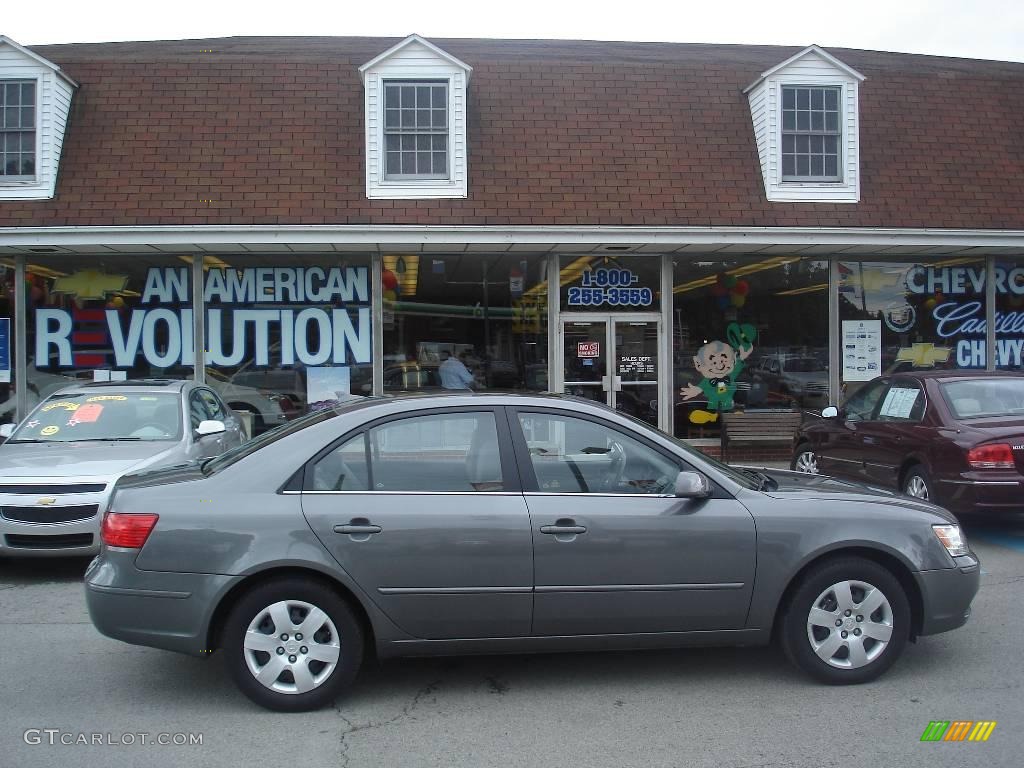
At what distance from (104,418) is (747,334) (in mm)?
9063

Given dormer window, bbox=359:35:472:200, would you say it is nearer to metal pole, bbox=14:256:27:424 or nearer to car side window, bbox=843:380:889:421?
metal pole, bbox=14:256:27:424

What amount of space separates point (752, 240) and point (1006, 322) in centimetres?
475

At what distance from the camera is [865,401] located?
10.2 m

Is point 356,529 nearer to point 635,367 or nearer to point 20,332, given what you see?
point 635,367

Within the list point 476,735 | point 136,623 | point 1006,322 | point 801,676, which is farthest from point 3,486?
point 1006,322

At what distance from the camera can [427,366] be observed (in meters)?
13.3

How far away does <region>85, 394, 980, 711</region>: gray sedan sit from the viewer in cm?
449

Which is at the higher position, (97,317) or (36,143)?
(36,143)

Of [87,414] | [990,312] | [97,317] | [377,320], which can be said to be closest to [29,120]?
[97,317]

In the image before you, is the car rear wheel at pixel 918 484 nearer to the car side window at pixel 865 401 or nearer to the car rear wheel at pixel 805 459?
the car side window at pixel 865 401

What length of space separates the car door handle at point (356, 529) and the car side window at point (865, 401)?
6.95 m

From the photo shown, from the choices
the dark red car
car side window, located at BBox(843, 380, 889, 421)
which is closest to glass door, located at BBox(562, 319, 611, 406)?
the dark red car

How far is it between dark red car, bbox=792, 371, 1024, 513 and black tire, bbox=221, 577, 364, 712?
503 centimetres

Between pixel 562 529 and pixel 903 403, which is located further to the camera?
pixel 903 403
